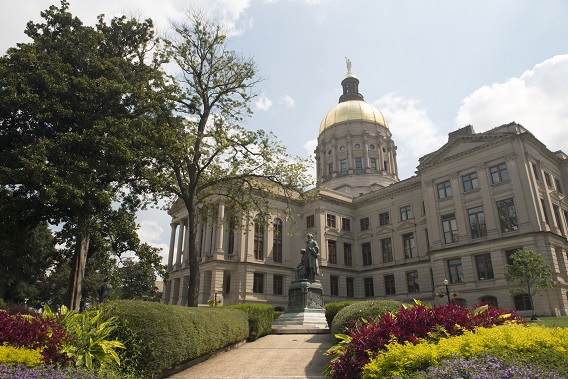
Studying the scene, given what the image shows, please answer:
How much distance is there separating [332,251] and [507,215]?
20.1 metres

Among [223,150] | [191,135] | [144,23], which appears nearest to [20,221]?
[191,135]

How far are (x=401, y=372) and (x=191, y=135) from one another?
56.1ft

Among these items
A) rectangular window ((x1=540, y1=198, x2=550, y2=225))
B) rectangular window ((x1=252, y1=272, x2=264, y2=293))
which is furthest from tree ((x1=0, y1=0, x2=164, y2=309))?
rectangular window ((x1=540, y1=198, x2=550, y2=225))

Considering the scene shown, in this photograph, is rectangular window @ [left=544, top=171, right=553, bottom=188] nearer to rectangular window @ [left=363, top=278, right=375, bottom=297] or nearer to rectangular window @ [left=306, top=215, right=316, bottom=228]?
rectangular window @ [left=363, top=278, right=375, bottom=297]

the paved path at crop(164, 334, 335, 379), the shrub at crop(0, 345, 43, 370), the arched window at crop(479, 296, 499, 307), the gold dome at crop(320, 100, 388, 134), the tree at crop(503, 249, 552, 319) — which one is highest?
the gold dome at crop(320, 100, 388, 134)

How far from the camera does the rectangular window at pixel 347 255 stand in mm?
48312

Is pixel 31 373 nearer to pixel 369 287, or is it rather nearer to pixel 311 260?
pixel 311 260

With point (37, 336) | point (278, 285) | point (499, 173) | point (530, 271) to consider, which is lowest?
point (37, 336)

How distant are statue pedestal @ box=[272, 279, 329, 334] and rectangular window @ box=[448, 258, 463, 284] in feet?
66.4

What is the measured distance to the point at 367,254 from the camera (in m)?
48.5

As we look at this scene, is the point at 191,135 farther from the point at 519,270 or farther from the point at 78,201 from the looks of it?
the point at 519,270

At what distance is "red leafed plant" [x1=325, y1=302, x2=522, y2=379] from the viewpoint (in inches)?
267

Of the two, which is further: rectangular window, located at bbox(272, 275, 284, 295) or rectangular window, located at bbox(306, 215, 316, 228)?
rectangular window, located at bbox(306, 215, 316, 228)

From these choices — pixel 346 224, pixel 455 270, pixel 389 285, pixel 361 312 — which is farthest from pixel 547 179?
pixel 361 312
